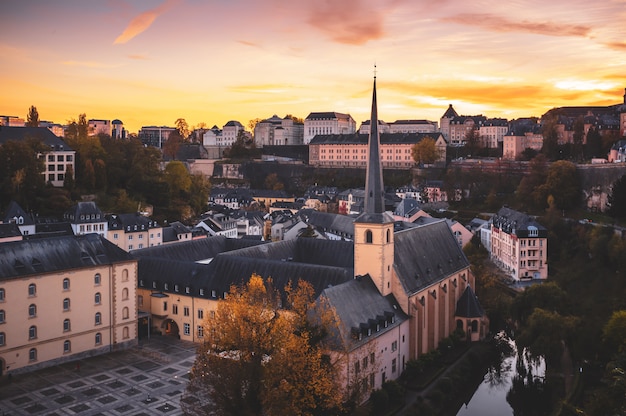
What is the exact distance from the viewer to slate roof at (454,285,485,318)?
45.0 m

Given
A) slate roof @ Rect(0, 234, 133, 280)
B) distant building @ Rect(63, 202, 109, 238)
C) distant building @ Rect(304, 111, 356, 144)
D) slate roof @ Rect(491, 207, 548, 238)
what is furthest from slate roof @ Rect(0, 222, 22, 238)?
distant building @ Rect(304, 111, 356, 144)

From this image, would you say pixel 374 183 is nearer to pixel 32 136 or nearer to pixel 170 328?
pixel 170 328

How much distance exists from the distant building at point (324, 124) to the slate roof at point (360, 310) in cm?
13354

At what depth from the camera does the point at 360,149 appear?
136 m

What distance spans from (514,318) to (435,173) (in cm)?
7223

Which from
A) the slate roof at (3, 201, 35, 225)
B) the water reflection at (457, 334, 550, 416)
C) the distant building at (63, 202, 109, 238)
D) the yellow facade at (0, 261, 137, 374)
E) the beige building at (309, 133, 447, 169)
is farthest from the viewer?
the beige building at (309, 133, 447, 169)

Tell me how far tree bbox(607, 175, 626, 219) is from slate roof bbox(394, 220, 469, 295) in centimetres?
2605

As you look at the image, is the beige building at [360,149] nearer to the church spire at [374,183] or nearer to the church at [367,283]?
the church at [367,283]

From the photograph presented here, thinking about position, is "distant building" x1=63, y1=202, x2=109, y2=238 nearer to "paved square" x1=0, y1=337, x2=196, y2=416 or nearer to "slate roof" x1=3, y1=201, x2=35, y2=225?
"slate roof" x1=3, y1=201, x2=35, y2=225

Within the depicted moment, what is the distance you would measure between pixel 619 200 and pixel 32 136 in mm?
69928

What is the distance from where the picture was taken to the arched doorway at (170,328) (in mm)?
42812

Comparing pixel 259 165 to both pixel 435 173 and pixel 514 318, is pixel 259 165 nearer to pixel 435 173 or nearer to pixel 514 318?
pixel 435 173

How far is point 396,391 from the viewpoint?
32500 mm

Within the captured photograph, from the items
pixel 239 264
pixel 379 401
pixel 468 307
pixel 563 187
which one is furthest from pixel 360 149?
pixel 379 401
